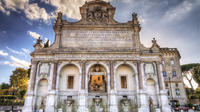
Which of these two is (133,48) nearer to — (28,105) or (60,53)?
(60,53)

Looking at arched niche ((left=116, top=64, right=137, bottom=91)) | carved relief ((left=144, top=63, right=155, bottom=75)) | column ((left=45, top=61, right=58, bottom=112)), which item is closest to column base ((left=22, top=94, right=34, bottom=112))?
column ((left=45, top=61, right=58, bottom=112))

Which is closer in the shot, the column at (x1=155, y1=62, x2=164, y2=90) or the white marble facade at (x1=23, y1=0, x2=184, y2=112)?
the white marble facade at (x1=23, y1=0, x2=184, y2=112)

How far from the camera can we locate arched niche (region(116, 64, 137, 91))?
22234 mm

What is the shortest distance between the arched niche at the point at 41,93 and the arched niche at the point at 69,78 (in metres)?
2.15

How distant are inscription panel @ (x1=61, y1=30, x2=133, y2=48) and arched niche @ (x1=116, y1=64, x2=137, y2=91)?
3.59 metres

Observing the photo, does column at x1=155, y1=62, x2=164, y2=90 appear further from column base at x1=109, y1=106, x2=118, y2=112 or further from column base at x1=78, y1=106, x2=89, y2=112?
column base at x1=78, y1=106, x2=89, y2=112

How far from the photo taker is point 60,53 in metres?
22.1

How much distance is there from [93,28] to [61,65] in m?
8.16

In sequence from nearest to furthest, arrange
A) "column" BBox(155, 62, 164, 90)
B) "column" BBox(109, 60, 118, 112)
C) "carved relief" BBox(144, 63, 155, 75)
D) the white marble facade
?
"column" BBox(109, 60, 118, 112) < the white marble facade < "column" BBox(155, 62, 164, 90) < "carved relief" BBox(144, 63, 155, 75)

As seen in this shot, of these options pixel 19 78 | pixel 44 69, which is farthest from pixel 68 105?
pixel 19 78

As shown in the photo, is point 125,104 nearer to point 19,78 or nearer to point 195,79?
point 195,79

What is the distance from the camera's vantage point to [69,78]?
2266 centimetres

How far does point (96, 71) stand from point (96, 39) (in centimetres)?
529

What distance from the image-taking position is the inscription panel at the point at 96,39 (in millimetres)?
23469
